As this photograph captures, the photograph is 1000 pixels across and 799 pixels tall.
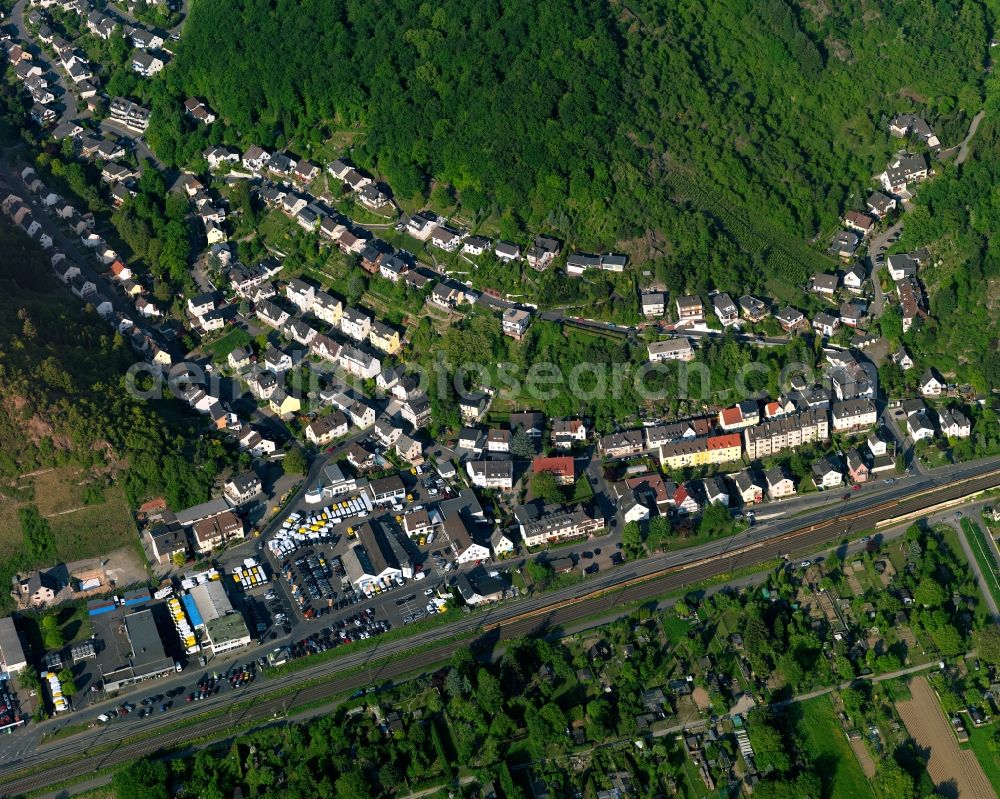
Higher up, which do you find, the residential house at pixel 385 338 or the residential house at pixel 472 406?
the residential house at pixel 385 338

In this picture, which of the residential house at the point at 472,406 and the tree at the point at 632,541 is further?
the residential house at the point at 472,406

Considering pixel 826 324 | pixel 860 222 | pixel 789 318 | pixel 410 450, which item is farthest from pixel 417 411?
pixel 860 222

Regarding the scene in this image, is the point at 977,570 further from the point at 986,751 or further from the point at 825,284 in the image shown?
the point at 825,284

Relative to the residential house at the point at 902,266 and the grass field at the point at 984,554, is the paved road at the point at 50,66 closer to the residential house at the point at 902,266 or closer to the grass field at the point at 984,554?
the residential house at the point at 902,266

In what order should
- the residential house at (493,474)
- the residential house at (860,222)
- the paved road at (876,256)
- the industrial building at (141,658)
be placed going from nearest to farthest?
the industrial building at (141,658) → the residential house at (493,474) → the paved road at (876,256) → the residential house at (860,222)

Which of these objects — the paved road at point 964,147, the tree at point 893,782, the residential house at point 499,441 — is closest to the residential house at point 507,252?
the residential house at point 499,441

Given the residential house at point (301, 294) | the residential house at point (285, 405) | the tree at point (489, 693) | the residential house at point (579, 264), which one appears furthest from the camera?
the residential house at point (301, 294)

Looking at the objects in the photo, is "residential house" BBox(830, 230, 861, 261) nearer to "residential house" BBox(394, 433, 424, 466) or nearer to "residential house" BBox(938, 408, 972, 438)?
"residential house" BBox(938, 408, 972, 438)
